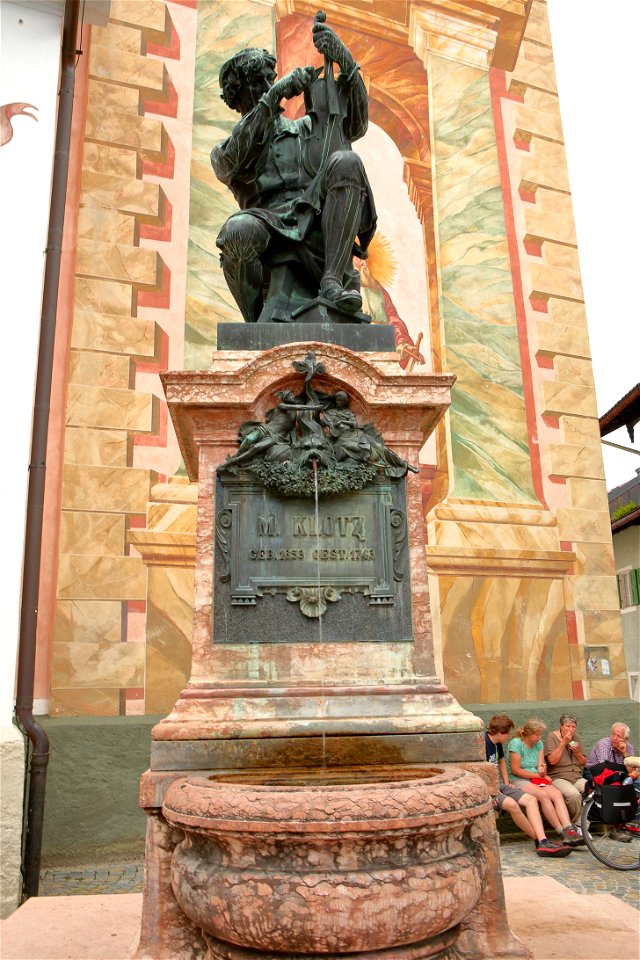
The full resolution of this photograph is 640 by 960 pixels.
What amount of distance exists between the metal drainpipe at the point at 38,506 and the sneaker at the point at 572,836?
388 centimetres

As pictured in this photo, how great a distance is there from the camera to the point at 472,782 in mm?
2377

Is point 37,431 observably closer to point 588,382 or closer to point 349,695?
point 349,695

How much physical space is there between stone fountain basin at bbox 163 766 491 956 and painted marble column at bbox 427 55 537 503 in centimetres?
625

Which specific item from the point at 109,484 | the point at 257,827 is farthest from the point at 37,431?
the point at 257,827

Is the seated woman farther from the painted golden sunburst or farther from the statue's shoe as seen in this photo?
the painted golden sunburst

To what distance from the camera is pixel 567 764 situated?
21.7 ft

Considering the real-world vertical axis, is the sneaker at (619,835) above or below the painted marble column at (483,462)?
below

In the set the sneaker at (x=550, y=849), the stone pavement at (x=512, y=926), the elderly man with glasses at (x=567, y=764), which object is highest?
the elderly man with glasses at (x=567, y=764)

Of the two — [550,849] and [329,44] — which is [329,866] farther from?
[550,849]

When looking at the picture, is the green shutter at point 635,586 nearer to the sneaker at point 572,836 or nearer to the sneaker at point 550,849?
the sneaker at point 572,836

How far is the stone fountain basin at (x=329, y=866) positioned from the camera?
2.05 m

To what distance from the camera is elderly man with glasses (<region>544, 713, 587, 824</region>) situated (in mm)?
6406

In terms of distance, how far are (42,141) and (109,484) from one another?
294 centimetres

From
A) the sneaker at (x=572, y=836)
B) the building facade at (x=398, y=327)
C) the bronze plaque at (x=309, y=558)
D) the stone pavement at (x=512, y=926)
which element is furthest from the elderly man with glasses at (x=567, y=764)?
the bronze plaque at (x=309, y=558)
